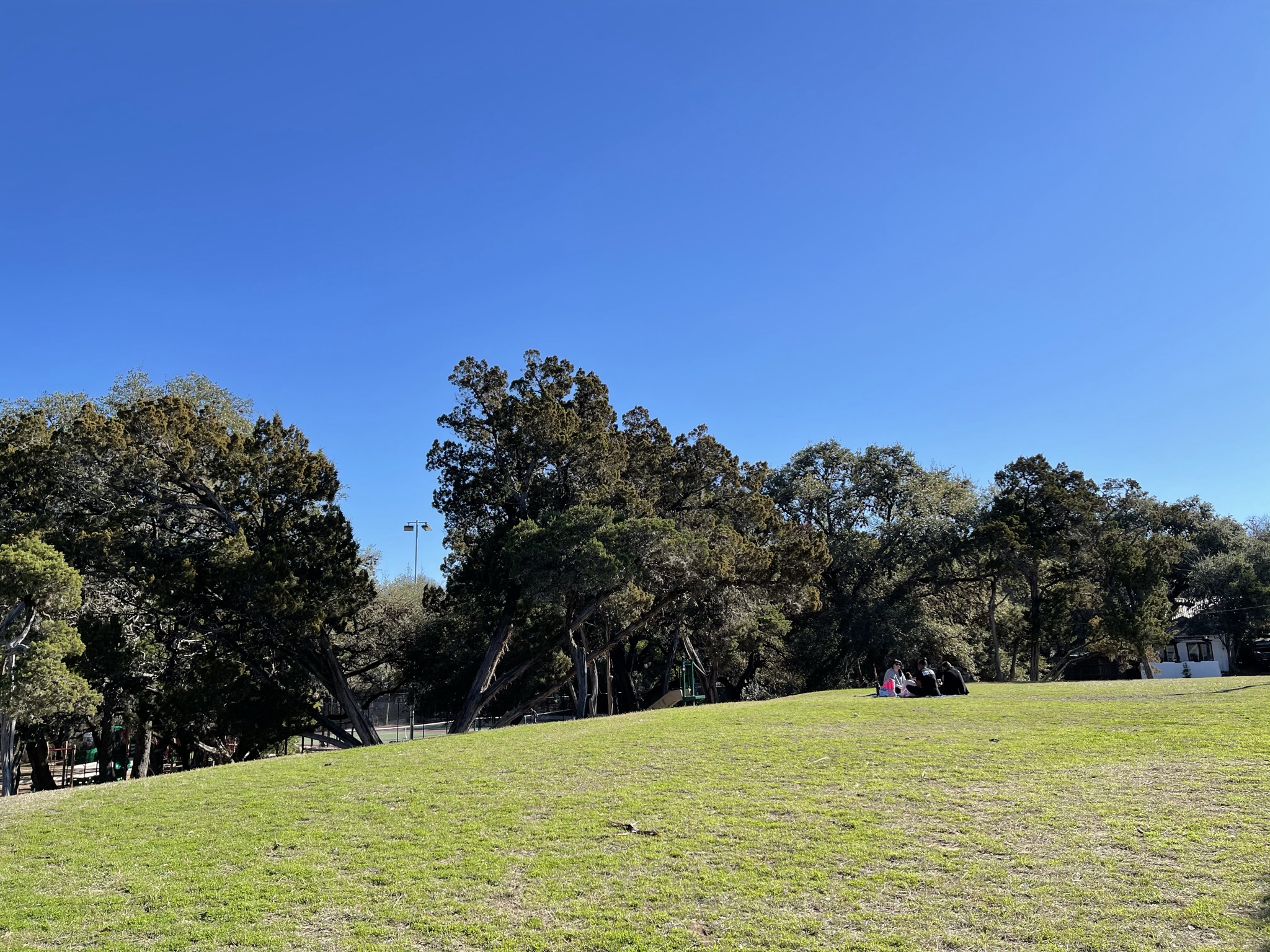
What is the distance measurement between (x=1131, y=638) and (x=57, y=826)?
1428 inches

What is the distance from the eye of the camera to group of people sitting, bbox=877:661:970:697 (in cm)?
1922

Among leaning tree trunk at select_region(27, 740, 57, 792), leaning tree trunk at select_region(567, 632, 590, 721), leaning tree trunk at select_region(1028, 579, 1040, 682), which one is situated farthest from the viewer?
leaning tree trunk at select_region(1028, 579, 1040, 682)

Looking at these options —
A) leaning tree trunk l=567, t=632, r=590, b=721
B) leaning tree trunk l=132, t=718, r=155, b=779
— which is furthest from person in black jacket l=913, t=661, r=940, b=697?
leaning tree trunk l=132, t=718, r=155, b=779

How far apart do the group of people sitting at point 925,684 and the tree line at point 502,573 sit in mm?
6677

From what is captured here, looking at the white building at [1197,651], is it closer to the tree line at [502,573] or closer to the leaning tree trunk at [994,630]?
the tree line at [502,573]

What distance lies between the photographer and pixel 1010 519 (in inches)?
1394

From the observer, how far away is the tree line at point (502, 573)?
22469 mm

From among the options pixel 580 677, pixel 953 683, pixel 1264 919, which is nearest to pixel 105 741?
pixel 580 677

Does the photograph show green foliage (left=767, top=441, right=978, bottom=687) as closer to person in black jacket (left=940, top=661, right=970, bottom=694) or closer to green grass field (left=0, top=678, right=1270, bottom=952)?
person in black jacket (left=940, top=661, right=970, bottom=694)

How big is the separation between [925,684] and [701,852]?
14266mm

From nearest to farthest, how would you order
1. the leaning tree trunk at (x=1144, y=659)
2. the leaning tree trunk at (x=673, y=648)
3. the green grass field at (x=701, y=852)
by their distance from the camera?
the green grass field at (x=701, y=852)
the leaning tree trunk at (x=673, y=648)
the leaning tree trunk at (x=1144, y=659)

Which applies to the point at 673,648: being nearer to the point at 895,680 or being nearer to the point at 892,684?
the point at 895,680

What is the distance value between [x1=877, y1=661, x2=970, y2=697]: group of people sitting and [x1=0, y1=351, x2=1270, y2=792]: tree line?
668cm

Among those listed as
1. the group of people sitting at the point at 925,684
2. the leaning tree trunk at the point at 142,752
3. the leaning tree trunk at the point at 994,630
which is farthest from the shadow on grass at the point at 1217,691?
the leaning tree trunk at the point at 142,752
